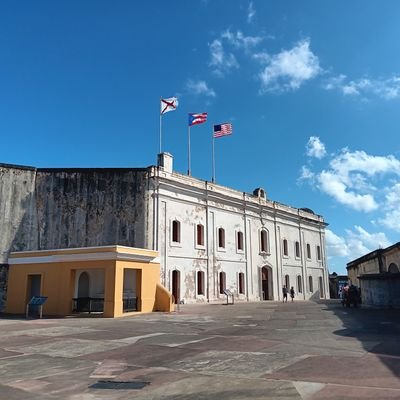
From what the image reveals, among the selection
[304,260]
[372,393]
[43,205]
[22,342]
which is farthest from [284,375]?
[304,260]

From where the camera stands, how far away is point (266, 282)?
136 ft

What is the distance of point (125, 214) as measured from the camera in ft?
99.2

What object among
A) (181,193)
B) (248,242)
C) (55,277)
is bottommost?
(55,277)

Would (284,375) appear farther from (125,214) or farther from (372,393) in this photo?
(125,214)

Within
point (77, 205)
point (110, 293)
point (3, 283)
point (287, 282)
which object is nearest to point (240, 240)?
point (287, 282)

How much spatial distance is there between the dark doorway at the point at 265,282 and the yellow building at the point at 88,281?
1758cm

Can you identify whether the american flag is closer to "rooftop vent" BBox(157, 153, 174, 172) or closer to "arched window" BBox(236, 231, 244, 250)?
"rooftop vent" BBox(157, 153, 174, 172)

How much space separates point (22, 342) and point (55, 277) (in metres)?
11.3

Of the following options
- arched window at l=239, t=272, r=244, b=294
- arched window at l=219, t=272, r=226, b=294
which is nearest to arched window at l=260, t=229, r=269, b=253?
arched window at l=239, t=272, r=244, b=294

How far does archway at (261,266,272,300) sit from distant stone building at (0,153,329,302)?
77.2 inches

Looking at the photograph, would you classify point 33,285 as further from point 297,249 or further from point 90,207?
point 297,249

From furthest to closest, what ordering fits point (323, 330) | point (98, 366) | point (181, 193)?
point (181, 193) < point (323, 330) < point (98, 366)

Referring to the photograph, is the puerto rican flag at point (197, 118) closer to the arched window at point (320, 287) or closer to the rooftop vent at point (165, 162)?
the rooftop vent at point (165, 162)

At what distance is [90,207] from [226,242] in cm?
1228
